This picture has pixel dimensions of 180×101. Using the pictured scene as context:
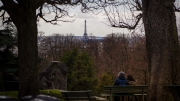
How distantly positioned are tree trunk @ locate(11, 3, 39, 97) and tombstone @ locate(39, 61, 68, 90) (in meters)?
15.8

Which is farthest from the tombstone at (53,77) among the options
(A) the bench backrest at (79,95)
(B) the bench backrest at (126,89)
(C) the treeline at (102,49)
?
(A) the bench backrest at (79,95)

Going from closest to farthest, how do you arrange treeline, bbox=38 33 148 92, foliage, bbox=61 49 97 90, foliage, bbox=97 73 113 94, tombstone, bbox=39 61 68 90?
1. tombstone, bbox=39 61 68 90
2. foliage, bbox=61 49 97 90
3. foliage, bbox=97 73 113 94
4. treeline, bbox=38 33 148 92

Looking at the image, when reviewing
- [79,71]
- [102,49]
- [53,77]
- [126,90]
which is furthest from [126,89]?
[102,49]

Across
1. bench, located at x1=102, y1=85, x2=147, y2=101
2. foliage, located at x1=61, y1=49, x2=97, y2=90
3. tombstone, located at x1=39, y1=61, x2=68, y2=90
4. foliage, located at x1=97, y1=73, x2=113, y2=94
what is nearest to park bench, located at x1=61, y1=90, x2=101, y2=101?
bench, located at x1=102, y1=85, x2=147, y2=101

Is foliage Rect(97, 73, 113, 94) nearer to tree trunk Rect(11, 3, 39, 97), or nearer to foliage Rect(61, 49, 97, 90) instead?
foliage Rect(61, 49, 97, 90)

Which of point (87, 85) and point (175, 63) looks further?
point (87, 85)


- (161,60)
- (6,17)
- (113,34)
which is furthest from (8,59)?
(113,34)

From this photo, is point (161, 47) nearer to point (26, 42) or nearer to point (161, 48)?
point (161, 48)

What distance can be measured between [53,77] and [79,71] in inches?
233

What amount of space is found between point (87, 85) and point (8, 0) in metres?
22.2

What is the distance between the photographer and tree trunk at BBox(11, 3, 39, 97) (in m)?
13.7

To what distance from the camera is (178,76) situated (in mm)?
11742

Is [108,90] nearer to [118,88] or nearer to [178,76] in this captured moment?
[118,88]

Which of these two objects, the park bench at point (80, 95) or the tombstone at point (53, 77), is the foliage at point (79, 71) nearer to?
the tombstone at point (53, 77)
